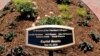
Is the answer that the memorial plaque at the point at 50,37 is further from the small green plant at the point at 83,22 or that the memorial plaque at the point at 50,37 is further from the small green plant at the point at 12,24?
the small green plant at the point at 83,22

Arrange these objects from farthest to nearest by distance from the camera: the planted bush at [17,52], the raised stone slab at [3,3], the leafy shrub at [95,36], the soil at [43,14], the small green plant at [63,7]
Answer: the raised stone slab at [3,3], the small green plant at [63,7], the leafy shrub at [95,36], the soil at [43,14], the planted bush at [17,52]

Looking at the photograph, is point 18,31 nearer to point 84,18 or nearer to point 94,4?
point 84,18

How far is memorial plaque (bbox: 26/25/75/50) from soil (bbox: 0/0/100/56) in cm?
185

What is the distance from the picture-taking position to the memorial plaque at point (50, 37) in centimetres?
775

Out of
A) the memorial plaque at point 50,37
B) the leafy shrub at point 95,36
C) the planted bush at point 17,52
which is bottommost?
the planted bush at point 17,52

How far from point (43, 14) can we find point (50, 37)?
345cm

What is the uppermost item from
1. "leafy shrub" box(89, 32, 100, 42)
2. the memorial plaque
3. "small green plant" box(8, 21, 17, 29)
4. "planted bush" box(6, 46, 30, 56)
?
the memorial plaque

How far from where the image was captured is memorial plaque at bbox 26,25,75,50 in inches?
305

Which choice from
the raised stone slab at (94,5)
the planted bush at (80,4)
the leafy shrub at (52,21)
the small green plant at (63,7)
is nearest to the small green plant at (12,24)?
the leafy shrub at (52,21)

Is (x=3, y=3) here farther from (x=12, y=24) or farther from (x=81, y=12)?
(x=81, y=12)

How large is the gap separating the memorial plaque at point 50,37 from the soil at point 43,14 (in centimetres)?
185

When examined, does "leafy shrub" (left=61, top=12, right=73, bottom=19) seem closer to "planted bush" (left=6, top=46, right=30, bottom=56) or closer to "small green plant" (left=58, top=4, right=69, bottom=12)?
"small green plant" (left=58, top=4, right=69, bottom=12)

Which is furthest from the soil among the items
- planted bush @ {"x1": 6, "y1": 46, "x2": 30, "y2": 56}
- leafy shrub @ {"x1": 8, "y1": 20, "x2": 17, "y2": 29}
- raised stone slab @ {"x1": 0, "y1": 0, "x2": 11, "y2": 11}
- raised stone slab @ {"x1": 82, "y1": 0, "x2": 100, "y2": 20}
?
raised stone slab @ {"x1": 0, "y1": 0, "x2": 11, "y2": 11}

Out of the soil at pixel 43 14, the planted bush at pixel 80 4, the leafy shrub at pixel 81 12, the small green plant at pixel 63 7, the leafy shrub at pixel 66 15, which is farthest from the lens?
the planted bush at pixel 80 4
